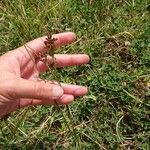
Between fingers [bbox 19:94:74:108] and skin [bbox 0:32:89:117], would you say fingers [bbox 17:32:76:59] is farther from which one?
fingers [bbox 19:94:74:108]

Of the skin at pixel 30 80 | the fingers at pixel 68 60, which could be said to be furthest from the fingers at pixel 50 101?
the fingers at pixel 68 60

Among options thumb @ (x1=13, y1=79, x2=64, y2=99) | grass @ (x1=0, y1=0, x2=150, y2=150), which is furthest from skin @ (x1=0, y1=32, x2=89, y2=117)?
grass @ (x1=0, y1=0, x2=150, y2=150)

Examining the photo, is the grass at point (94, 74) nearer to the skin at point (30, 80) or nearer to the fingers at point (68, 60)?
the skin at point (30, 80)

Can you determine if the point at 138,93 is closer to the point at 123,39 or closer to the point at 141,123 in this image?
the point at 141,123

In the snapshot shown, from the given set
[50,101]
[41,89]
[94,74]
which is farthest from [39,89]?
[94,74]

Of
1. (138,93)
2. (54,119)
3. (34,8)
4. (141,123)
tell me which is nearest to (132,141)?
(141,123)

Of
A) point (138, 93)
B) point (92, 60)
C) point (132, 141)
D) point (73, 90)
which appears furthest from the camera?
point (92, 60)

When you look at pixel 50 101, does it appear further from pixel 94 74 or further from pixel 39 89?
pixel 94 74
